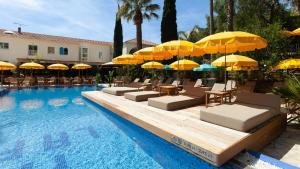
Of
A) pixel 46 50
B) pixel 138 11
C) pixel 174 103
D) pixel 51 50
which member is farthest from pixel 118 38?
pixel 174 103

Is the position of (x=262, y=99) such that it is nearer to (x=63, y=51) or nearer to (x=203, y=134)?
(x=203, y=134)

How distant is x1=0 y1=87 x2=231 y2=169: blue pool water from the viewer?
5152mm

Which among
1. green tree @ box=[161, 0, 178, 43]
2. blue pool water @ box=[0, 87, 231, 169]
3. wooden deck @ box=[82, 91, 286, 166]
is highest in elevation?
green tree @ box=[161, 0, 178, 43]

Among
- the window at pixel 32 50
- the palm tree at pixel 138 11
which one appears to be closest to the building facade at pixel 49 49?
the window at pixel 32 50

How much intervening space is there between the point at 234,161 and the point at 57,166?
4189 mm

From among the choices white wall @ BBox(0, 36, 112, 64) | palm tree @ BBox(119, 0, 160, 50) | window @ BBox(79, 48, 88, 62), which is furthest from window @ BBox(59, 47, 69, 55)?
palm tree @ BBox(119, 0, 160, 50)

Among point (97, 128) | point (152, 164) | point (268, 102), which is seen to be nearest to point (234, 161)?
point (152, 164)

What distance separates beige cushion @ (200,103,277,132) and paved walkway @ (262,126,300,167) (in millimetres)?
648

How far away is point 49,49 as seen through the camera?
32.5 m

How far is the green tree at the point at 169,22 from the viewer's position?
2261 centimetres

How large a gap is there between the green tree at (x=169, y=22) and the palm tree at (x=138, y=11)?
2743mm

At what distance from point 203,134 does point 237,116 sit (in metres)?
1.12

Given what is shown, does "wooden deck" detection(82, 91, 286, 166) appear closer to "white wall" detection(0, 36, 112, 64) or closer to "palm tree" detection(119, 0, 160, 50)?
"palm tree" detection(119, 0, 160, 50)

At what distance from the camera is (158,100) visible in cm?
883
